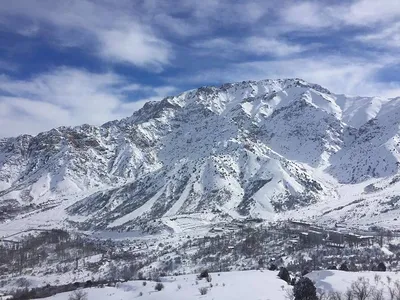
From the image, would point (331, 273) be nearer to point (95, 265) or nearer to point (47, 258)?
point (95, 265)

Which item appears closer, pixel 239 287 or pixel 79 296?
pixel 239 287

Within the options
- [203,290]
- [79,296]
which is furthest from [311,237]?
[79,296]

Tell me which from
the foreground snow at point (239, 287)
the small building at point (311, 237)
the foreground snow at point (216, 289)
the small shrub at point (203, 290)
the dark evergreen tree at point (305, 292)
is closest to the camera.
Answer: the dark evergreen tree at point (305, 292)

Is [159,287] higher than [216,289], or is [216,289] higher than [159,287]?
[159,287]

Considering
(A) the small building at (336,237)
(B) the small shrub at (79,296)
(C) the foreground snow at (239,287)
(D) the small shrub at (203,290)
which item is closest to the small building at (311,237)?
(A) the small building at (336,237)

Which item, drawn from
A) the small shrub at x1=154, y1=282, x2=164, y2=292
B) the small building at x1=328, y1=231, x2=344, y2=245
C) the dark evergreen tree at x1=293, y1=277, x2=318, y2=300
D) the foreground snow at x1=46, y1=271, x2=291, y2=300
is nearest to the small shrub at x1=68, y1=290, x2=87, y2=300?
the foreground snow at x1=46, y1=271, x2=291, y2=300

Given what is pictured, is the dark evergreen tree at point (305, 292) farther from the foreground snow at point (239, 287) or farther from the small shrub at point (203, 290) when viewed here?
the small shrub at point (203, 290)

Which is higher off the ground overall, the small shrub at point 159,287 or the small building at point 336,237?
the small shrub at point 159,287

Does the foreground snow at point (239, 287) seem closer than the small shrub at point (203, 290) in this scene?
Yes

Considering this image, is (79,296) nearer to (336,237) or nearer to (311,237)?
(311,237)

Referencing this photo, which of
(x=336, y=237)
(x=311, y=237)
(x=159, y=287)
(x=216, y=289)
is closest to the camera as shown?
(x=216, y=289)

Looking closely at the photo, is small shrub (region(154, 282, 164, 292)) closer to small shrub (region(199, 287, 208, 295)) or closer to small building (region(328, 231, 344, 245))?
small shrub (region(199, 287, 208, 295))

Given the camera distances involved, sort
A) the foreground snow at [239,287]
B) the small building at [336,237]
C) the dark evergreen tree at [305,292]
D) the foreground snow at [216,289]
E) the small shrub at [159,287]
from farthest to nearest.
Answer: the small building at [336,237]
the small shrub at [159,287]
the foreground snow at [239,287]
the foreground snow at [216,289]
the dark evergreen tree at [305,292]
